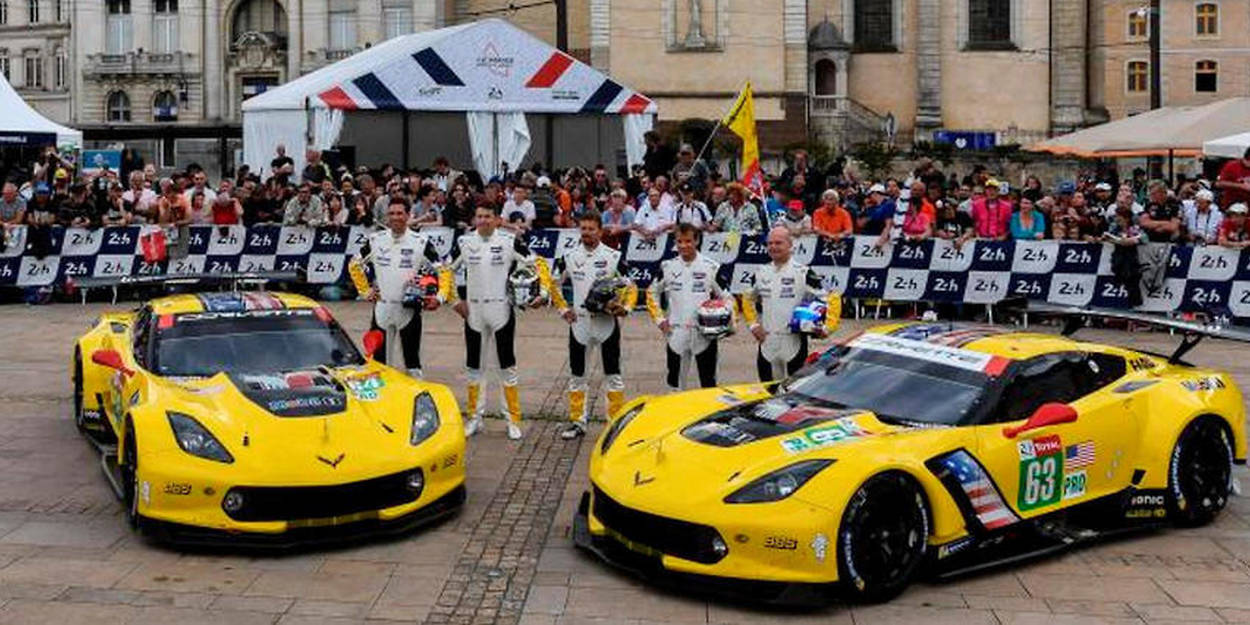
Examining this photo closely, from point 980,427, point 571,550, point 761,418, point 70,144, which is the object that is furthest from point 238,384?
point 70,144

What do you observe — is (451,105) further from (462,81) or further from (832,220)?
(832,220)

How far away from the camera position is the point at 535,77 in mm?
27469

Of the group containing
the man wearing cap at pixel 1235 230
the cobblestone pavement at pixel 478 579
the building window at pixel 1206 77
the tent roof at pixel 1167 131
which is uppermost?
the building window at pixel 1206 77

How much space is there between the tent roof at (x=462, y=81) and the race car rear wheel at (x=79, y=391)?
13837mm

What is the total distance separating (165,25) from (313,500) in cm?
6727

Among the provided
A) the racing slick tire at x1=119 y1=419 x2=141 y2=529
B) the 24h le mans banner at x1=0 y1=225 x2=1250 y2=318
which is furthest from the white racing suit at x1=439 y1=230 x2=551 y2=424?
the 24h le mans banner at x1=0 y1=225 x2=1250 y2=318

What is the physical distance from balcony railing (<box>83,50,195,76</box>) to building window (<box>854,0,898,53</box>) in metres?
32.4

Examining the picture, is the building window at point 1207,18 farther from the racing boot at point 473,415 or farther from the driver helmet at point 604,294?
the racing boot at point 473,415

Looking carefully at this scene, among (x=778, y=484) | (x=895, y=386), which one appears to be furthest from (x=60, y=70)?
(x=778, y=484)

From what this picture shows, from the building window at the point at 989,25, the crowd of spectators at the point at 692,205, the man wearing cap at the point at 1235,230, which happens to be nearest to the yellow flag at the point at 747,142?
the crowd of spectators at the point at 692,205

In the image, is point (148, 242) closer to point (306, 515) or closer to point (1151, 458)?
point (306, 515)

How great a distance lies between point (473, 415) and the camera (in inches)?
472

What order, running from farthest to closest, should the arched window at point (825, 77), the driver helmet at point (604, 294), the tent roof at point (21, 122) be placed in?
the arched window at point (825, 77)
the tent roof at point (21, 122)
the driver helmet at point (604, 294)

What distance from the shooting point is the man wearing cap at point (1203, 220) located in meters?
18.8
